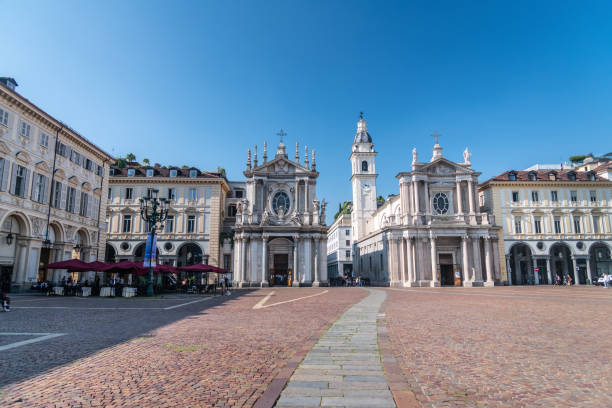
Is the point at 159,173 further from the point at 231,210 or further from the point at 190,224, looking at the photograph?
the point at 231,210

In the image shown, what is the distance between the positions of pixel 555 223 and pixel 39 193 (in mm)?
59724

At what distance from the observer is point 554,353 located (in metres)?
8.19

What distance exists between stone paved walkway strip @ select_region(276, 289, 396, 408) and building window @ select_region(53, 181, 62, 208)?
101ft

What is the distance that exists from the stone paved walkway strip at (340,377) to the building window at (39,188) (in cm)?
2916

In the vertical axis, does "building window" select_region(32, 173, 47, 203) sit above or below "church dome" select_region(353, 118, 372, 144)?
below

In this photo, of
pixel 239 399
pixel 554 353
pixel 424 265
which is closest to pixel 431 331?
pixel 554 353

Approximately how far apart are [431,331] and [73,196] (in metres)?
34.1

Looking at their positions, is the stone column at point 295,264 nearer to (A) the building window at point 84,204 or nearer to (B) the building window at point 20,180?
(A) the building window at point 84,204

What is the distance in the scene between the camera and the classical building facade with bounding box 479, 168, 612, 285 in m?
52.2

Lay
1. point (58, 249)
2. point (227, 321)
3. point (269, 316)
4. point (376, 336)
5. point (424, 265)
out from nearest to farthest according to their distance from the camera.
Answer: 1. point (376, 336)
2. point (227, 321)
3. point (269, 316)
4. point (58, 249)
5. point (424, 265)

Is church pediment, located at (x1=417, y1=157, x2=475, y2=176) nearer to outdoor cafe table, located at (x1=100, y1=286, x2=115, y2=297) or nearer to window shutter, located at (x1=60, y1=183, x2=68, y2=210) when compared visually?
outdoor cafe table, located at (x1=100, y1=286, x2=115, y2=297)

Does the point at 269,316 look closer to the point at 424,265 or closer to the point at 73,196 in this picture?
the point at 73,196

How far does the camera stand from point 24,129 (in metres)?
28.6

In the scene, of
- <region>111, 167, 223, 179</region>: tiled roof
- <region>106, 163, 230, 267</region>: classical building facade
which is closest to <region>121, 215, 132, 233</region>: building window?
<region>106, 163, 230, 267</region>: classical building facade
